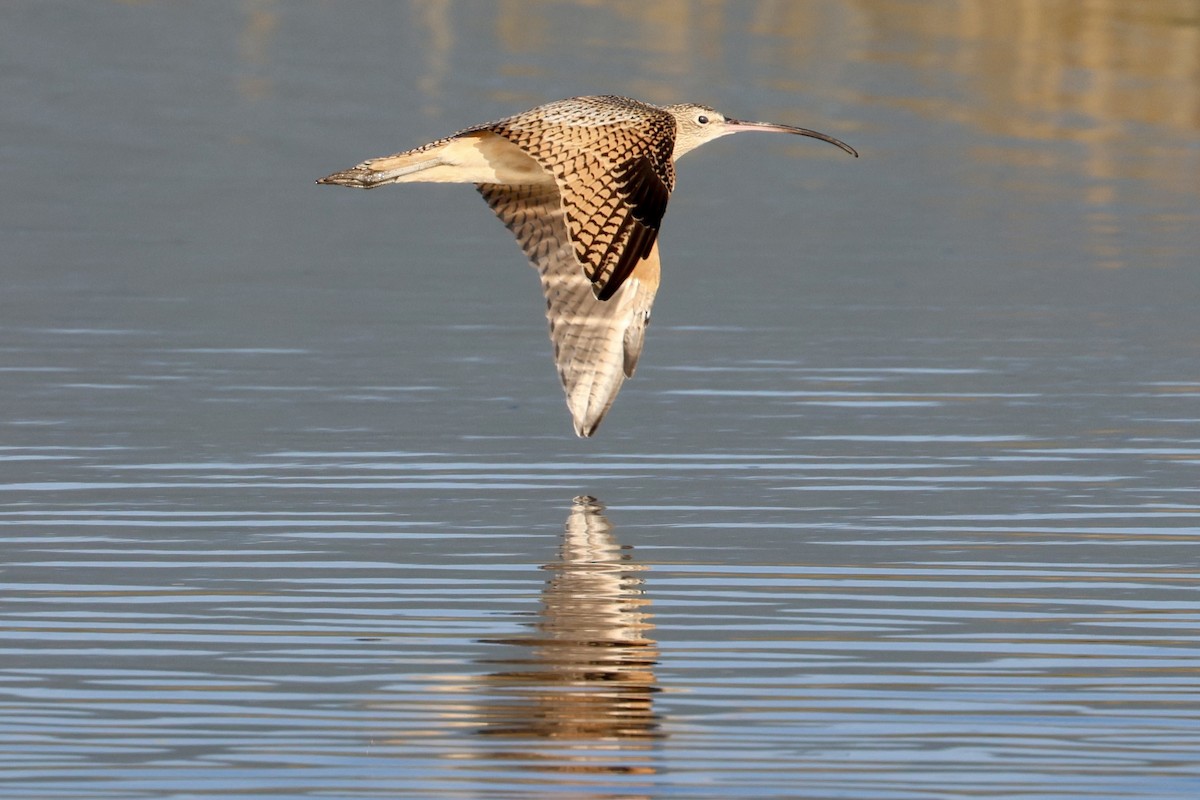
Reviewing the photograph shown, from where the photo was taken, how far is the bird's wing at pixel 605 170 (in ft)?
31.0

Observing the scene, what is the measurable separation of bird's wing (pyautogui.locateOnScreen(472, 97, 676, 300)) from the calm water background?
910 millimetres

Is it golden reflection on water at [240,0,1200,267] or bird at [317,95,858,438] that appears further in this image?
golden reflection on water at [240,0,1200,267]

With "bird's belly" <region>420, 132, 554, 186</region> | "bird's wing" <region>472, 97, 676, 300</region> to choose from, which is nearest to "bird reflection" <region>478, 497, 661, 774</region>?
"bird's wing" <region>472, 97, 676, 300</region>

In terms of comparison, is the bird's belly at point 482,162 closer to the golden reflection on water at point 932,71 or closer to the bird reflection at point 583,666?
the bird reflection at point 583,666

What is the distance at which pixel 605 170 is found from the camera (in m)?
9.70

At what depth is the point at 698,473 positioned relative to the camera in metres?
10.5

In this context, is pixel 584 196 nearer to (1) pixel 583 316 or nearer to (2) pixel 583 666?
(1) pixel 583 316

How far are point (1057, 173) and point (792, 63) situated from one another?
23.9ft

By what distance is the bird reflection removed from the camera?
6824 millimetres

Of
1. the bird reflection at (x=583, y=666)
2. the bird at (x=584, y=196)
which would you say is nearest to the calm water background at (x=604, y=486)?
the bird reflection at (x=583, y=666)

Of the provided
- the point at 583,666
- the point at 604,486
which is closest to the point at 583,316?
the point at 604,486

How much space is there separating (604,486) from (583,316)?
0.66m

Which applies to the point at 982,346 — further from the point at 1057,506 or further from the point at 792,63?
the point at 792,63

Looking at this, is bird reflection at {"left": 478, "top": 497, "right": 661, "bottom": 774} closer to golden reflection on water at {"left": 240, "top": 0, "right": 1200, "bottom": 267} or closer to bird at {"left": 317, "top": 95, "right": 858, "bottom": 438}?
bird at {"left": 317, "top": 95, "right": 858, "bottom": 438}
